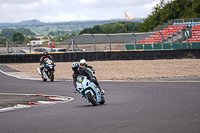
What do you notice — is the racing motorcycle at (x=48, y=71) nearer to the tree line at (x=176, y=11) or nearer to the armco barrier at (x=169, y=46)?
the armco barrier at (x=169, y=46)

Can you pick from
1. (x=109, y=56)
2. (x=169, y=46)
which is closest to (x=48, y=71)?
(x=109, y=56)

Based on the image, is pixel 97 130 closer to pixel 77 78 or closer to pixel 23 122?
pixel 23 122

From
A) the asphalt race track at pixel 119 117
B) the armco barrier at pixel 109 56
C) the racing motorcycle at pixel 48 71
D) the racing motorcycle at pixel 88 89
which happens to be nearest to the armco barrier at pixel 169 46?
the armco barrier at pixel 109 56

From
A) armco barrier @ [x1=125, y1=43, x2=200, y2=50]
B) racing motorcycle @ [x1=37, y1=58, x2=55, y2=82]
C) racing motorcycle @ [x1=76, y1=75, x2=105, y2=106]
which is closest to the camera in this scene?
racing motorcycle @ [x1=76, y1=75, x2=105, y2=106]

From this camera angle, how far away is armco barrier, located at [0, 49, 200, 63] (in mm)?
32719

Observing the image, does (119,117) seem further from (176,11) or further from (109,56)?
(176,11)

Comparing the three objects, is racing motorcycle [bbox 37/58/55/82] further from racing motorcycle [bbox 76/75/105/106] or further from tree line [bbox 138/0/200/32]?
tree line [bbox 138/0/200/32]

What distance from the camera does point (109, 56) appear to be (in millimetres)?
34312

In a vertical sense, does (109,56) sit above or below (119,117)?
above

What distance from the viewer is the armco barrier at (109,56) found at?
3272 centimetres

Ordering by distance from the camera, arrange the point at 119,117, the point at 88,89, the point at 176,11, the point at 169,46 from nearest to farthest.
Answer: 1. the point at 119,117
2. the point at 88,89
3. the point at 169,46
4. the point at 176,11

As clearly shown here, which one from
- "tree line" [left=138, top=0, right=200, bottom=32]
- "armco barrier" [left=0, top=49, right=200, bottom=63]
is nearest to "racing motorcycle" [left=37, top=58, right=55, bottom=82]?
"armco barrier" [left=0, top=49, right=200, bottom=63]

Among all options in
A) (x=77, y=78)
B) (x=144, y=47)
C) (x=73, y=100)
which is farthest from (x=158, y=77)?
(x=144, y=47)

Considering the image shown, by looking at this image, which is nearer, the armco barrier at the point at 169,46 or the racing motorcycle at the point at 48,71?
the racing motorcycle at the point at 48,71
